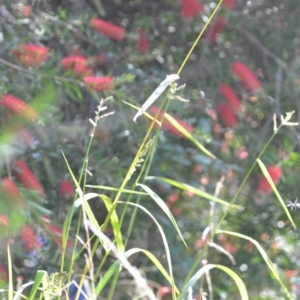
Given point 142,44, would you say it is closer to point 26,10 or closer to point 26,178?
point 26,10

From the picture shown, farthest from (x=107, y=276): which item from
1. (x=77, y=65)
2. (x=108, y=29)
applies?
(x=108, y=29)

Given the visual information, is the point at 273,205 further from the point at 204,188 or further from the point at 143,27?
the point at 143,27

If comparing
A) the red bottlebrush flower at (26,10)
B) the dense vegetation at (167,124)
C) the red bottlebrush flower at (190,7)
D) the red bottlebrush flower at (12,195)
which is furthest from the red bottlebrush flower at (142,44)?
the red bottlebrush flower at (12,195)

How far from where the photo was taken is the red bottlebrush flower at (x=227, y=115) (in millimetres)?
1750

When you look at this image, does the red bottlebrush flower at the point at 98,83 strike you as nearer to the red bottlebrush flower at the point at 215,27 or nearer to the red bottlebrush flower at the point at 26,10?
the red bottlebrush flower at the point at 26,10

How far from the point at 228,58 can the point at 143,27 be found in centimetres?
25

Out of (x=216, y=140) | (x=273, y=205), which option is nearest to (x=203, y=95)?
(x=216, y=140)

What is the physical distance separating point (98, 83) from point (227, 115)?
49cm

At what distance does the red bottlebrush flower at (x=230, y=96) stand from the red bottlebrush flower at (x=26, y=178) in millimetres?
597

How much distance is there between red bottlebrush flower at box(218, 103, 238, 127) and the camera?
1.75m

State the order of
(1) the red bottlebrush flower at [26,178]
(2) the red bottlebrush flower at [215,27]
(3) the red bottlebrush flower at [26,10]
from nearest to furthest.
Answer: (1) the red bottlebrush flower at [26,178], (3) the red bottlebrush flower at [26,10], (2) the red bottlebrush flower at [215,27]

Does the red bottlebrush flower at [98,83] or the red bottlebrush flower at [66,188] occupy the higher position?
the red bottlebrush flower at [98,83]

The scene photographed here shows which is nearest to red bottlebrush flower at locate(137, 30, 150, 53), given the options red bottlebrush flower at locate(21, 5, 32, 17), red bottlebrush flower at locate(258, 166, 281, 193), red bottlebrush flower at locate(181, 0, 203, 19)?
red bottlebrush flower at locate(181, 0, 203, 19)

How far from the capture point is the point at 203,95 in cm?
181
